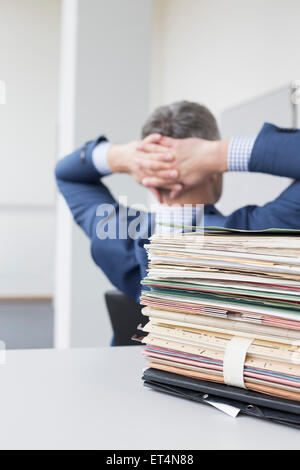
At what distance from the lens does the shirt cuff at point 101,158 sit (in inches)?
50.9

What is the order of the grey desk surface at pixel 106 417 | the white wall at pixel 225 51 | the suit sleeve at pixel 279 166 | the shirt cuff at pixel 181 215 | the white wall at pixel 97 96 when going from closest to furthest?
the grey desk surface at pixel 106 417 < the suit sleeve at pixel 279 166 < the shirt cuff at pixel 181 215 < the white wall at pixel 97 96 < the white wall at pixel 225 51

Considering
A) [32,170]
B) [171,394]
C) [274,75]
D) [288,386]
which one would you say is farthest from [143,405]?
[32,170]

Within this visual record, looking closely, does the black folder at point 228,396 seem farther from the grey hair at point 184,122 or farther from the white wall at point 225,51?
the white wall at point 225,51

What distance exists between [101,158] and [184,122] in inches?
10.4

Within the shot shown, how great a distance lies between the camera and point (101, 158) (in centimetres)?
130

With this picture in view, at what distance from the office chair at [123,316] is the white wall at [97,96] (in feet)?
4.28

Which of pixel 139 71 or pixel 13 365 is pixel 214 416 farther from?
pixel 139 71

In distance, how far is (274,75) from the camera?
2773mm

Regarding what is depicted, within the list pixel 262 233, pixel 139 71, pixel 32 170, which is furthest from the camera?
pixel 32 170

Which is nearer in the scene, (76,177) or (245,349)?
(245,349)

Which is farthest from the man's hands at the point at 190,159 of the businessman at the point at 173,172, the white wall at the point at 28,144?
the white wall at the point at 28,144

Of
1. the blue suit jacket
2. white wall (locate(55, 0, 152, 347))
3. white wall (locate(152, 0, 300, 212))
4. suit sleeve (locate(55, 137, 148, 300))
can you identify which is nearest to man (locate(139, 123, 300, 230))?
the blue suit jacket

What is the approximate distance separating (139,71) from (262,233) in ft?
7.97

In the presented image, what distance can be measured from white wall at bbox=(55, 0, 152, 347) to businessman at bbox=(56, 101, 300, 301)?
1316 millimetres
